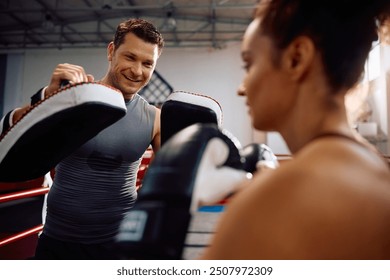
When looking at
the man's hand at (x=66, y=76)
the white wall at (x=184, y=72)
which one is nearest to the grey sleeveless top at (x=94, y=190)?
the man's hand at (x=66, y=76)

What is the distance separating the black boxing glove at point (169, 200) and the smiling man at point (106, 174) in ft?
1.66

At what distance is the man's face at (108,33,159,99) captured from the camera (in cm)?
108

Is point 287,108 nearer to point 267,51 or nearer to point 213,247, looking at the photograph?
point 267,51

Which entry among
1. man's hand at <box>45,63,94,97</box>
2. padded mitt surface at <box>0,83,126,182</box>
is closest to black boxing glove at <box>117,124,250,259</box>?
padded mitt surface at <box>0,83,126,182</box>

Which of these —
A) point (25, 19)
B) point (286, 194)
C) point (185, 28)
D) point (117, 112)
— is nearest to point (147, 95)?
point (185, 28)

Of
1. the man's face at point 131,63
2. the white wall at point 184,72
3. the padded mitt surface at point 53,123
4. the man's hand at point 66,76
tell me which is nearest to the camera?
the padded mitt surface at point 53,123

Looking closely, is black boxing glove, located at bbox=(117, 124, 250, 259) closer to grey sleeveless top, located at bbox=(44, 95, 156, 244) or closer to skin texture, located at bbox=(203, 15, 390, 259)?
skin texture, located at bbox=(203, 15, 390, 259)

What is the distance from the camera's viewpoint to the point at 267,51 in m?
0.47

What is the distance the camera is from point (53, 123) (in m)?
0.67

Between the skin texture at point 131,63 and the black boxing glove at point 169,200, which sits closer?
the black boxing glove at point 169,200

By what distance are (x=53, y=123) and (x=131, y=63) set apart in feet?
1.55

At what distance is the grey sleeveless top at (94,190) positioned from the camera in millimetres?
943

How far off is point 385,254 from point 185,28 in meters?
5.83

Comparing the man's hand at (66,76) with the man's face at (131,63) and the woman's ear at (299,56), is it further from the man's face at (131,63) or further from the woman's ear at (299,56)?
the woman's ear at (299,56)
